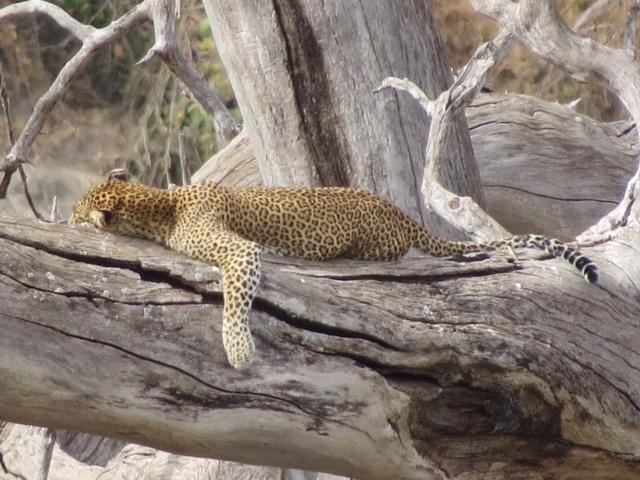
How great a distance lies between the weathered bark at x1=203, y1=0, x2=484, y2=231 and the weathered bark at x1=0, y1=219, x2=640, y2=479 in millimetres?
1637

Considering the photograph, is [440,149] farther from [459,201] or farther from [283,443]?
[283,443]

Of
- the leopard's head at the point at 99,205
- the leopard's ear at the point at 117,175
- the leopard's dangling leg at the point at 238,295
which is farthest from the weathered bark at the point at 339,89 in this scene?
the leopard's dangling leg at the point at 238,295

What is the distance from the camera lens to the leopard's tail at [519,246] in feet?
19.0

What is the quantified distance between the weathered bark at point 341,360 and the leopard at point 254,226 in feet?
0.34

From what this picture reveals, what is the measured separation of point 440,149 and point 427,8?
159cm

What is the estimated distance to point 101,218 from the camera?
5.24 m

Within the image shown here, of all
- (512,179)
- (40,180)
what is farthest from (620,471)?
(40,180)

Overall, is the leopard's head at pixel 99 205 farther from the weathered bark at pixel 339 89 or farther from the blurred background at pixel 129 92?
Result: the blurred background at pixel 129 92

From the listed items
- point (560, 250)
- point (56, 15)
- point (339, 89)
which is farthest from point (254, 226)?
point (56, 15)

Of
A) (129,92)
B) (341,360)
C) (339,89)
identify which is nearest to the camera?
(341,360)

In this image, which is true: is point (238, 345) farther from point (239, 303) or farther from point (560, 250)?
point (560, 250)

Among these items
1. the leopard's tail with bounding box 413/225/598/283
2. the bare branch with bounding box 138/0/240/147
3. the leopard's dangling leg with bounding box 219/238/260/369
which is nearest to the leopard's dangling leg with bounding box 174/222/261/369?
the leopard's dangling leg with bounding box 219/238/260/369

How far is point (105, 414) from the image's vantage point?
4.69m

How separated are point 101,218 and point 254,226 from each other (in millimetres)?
684
